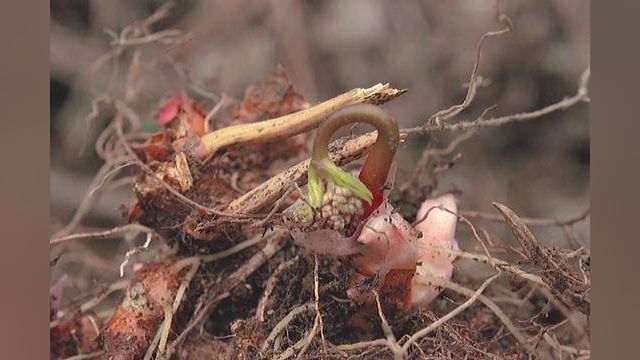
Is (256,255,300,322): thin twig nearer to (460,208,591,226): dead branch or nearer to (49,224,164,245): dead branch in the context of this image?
(49,224,164,245): dead branch

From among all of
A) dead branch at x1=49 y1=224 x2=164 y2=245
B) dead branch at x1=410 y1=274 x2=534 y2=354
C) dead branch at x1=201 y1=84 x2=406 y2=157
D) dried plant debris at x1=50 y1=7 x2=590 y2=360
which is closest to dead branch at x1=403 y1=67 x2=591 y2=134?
dried plant debris at x1=50 y1=7 x2=590 y2=360

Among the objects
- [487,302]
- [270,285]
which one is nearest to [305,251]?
[270,285]

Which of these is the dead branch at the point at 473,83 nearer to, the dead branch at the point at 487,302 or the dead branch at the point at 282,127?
the dead branch at the point at 282,127

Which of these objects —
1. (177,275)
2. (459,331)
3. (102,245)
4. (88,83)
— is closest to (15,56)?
(88,83)

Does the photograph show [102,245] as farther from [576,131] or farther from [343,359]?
[576,131]

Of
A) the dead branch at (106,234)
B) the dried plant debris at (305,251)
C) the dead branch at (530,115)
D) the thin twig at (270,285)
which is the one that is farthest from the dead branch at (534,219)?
the dead branch at (106,234)

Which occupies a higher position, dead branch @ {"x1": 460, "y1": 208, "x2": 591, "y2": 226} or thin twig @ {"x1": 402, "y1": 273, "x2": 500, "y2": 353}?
dead branch @ {"x1": 460, "y1": 208, "x2": 591, "y2": 226}
